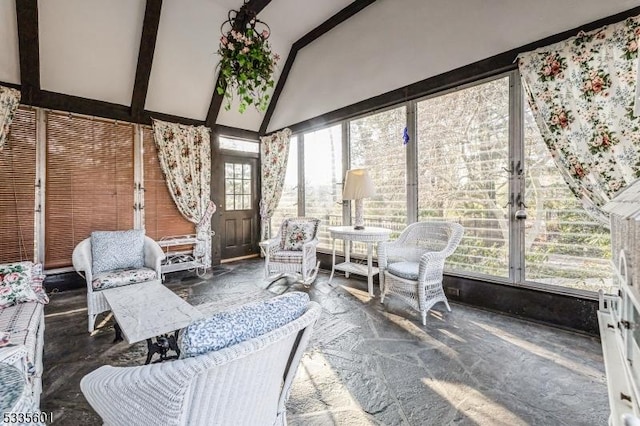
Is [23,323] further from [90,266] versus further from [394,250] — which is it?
[394,250]

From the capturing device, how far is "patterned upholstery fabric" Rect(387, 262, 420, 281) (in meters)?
2.75

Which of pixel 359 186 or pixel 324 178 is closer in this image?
pixel 359 186

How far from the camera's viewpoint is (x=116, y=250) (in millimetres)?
3074

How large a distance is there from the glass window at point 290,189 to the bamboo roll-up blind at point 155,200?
6.12 feet

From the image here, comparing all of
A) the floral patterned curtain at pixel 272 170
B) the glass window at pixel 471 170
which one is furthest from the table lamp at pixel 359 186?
the floral patterned curtain at pixel 272 170

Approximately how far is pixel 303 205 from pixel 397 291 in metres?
2.71

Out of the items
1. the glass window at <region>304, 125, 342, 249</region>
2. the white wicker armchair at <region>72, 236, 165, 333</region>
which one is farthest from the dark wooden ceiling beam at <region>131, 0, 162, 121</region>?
the glass window at <region>304, 125, 342, 249</region>

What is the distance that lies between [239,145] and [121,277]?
346 centimetres

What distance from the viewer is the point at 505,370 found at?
191cm

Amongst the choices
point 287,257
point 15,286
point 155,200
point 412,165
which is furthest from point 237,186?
point 15,286

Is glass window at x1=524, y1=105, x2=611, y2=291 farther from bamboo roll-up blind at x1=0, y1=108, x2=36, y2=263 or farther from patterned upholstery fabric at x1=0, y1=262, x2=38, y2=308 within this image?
bamboo roll-up blind at x1=0, y1=108, x2=36, y2=263

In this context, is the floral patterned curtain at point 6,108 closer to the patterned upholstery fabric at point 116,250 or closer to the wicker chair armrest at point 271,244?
the patterned upholstery fabric at point 116,250

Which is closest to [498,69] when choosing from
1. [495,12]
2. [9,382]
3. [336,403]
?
[495,12]

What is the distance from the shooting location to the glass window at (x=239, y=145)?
17.6ft
